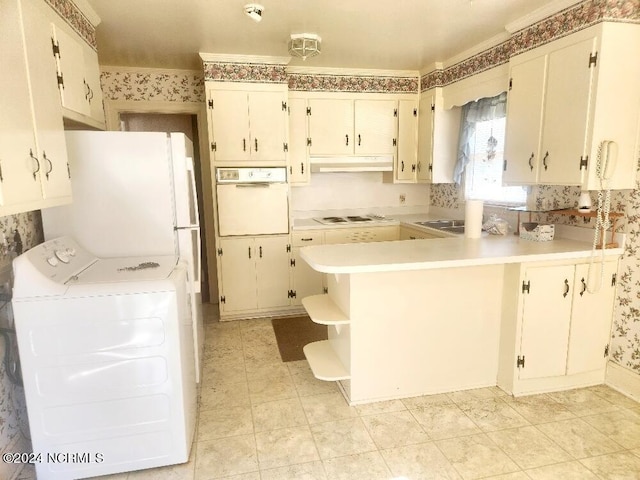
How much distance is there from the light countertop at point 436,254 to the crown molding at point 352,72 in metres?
2.29

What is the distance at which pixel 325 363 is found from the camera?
258 centimetres

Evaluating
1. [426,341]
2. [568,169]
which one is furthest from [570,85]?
[426,341]

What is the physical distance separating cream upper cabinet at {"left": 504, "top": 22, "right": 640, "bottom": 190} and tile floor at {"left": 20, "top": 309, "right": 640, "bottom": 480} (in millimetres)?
1396

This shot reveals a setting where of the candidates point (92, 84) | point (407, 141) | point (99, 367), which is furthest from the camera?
point (407, 141)

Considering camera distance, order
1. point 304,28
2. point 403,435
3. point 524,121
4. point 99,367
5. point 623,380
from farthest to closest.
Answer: point 304,28 → point 524,121 → point 623,380 → point 403,435 → point 99,367

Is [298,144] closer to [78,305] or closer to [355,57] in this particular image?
[355,57]

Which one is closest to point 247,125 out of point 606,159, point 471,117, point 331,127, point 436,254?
point 331,127

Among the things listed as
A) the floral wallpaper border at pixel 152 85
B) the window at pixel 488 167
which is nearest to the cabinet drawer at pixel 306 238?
the window at pixel 488 167

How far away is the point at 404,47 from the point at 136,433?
347 centimetres

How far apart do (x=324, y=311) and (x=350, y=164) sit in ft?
7.13

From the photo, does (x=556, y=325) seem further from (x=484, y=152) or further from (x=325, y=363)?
(x=484, y=152)

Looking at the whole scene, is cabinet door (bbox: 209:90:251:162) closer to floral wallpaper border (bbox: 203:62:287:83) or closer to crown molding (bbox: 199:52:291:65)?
floral wallpaper border (bbox: 203:62:287:83)

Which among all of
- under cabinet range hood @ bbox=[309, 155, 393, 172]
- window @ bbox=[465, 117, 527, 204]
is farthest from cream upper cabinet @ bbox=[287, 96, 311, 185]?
window @ bbox=[465, 117, 527, 204]

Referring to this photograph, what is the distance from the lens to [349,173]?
4.61 m
